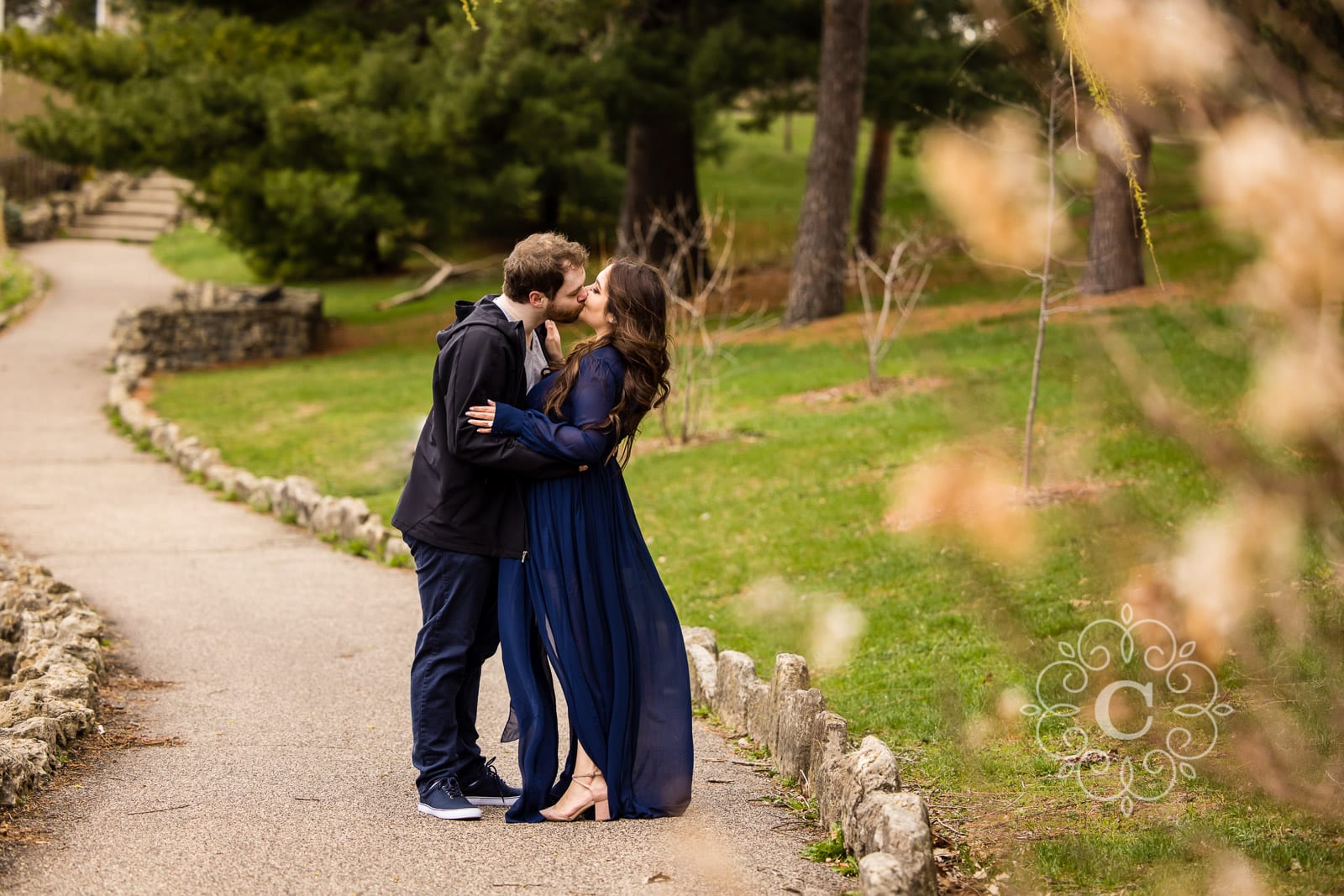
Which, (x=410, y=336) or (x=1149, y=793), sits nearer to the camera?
(x=1149, y=793)

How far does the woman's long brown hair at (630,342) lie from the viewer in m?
4.35

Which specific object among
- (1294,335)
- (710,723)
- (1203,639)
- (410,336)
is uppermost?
(1294,335)

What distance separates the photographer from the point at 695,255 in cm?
2503

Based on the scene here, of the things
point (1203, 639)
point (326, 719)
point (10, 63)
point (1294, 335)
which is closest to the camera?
point (1294, 335)

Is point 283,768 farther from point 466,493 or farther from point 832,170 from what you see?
point 832,170

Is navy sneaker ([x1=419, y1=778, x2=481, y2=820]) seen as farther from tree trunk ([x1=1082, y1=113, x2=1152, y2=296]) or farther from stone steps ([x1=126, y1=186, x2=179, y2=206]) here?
stone steps ([x1=126, y1=186, x2=179, y2=206])

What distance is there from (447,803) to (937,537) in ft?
8.34

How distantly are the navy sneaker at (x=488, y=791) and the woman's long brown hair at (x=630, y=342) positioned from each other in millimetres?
1264

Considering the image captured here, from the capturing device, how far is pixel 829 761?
14.6 ft

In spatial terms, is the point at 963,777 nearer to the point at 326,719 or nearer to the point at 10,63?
the point at 326,719

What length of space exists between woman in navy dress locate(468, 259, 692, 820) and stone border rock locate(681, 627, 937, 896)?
1.72 ft

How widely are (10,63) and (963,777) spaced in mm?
19830

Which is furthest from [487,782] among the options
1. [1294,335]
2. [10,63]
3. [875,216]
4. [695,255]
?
[875,216]

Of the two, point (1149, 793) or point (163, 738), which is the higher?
point (1149, 793)
